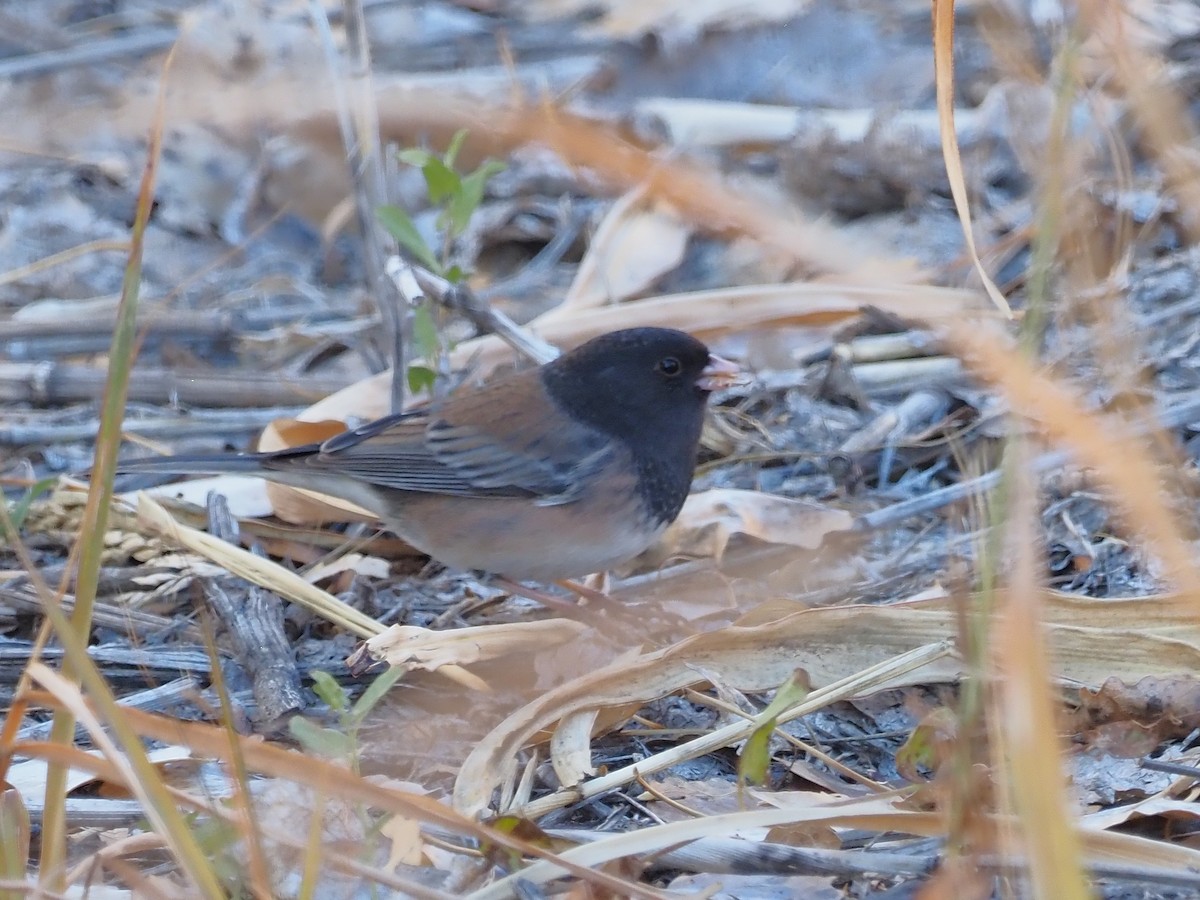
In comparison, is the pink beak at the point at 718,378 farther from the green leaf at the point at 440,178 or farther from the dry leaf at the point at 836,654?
the dry leaf at the point at 836,654

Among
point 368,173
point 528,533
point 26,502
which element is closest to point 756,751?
point 528,533

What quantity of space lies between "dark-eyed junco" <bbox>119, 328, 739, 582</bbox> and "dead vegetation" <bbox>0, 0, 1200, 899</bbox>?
0.44ft

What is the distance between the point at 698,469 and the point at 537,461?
0.47 metres

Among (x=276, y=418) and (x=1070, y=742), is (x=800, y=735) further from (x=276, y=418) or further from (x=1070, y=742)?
(x=276, y=418)

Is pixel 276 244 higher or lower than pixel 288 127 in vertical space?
lower

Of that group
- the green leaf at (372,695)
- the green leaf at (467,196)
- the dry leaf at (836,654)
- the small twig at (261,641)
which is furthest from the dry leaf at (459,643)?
the green leaf at (467,196)

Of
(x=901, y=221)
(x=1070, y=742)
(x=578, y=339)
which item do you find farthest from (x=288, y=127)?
(x=1070, y=742)

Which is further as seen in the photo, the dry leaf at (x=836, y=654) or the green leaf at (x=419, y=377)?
the green leaf at (x=419, y=377)

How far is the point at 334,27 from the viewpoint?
5625 millimetres

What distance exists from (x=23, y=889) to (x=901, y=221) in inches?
126

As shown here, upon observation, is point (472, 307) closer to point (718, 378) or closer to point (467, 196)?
point (467, 196)

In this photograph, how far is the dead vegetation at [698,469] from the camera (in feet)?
4.88

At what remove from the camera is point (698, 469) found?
338cm

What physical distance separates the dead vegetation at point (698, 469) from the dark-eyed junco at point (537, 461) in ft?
0.44
